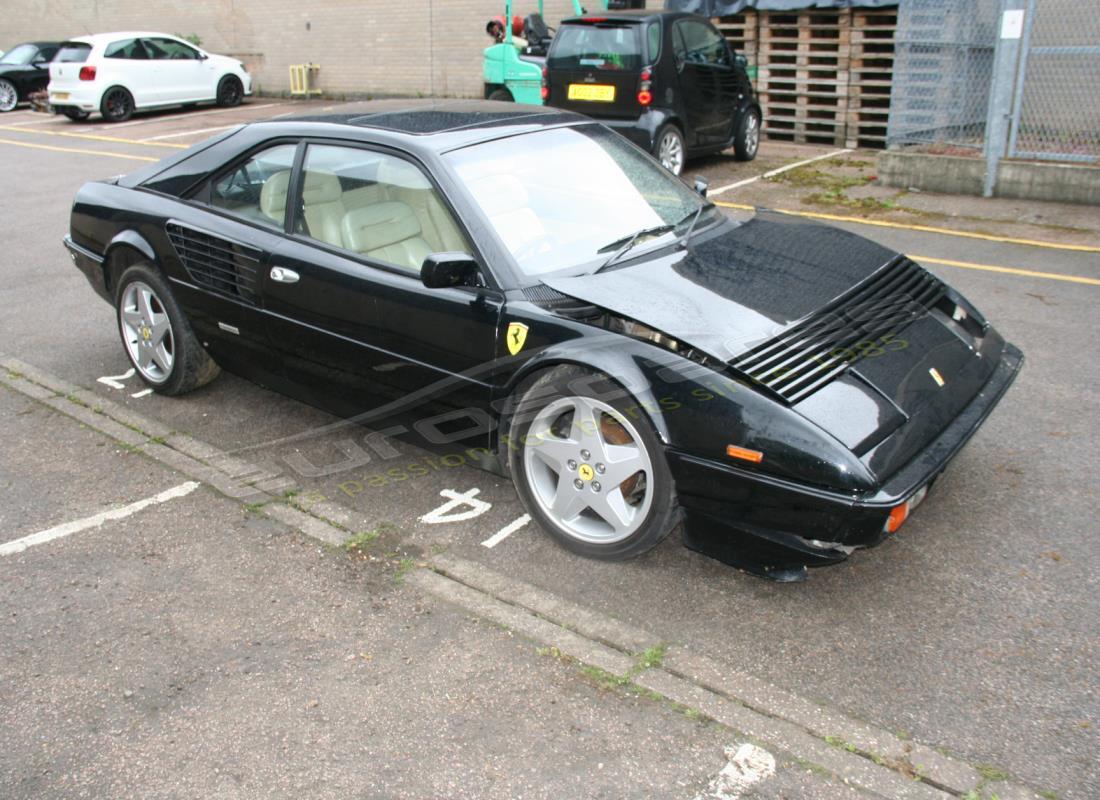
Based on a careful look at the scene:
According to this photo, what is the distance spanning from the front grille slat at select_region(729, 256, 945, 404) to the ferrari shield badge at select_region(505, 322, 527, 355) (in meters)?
0.82

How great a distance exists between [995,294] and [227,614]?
556 cm

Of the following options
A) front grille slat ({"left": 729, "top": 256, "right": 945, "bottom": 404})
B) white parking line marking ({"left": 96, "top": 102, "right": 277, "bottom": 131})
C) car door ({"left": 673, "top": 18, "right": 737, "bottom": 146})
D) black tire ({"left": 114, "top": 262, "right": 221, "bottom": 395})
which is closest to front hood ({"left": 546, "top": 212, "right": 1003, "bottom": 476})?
front grille slat ({"left": 729, "top": 256, "right": 945, "bottom": 404})

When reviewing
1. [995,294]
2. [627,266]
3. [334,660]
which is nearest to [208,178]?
[627,266]

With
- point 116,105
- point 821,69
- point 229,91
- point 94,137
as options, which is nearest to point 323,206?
point 821,69

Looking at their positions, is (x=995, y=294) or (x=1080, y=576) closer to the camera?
(x=1080, y=576)

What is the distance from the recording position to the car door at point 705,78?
10.7 m

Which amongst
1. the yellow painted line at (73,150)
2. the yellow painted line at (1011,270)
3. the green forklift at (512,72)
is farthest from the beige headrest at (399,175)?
the yellow painted line at (73,150)

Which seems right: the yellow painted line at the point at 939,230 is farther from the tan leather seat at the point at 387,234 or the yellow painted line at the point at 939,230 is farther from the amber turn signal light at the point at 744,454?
the amber turn signal light at the point at 744,454

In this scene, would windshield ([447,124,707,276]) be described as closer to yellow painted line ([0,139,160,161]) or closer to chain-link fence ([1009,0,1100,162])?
chain-link fence ([1009,0,1100,162])

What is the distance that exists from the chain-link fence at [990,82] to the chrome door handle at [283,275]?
7.89 meters

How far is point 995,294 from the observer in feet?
22.4

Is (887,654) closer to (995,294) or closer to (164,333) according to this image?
(164,333)

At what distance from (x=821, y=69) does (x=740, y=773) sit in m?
12.2

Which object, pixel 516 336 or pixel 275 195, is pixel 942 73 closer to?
pixel 275 195
